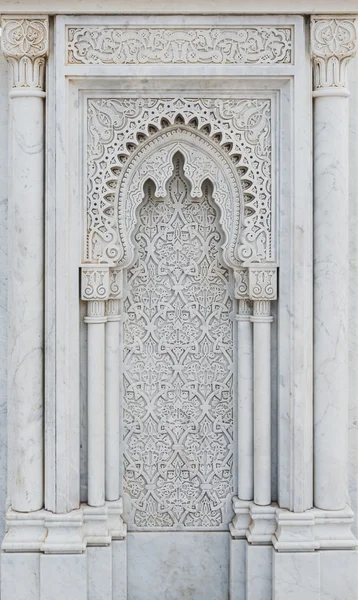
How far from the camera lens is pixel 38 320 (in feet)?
10.1

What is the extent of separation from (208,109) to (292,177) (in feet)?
1.46

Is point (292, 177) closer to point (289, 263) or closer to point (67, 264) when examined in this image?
point (289, 263)

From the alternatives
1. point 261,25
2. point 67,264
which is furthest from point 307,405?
point 261,25

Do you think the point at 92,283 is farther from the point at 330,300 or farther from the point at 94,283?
the point at 330,300

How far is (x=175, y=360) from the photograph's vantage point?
328 centimetres

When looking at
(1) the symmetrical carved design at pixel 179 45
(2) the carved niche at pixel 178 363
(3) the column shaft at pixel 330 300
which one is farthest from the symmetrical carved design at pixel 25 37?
(3) the column shaft at pixel 330 300

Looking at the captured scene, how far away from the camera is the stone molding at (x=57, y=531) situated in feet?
9.97

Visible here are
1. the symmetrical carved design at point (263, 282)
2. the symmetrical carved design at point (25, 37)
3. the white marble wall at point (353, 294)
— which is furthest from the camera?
the white marble wall at point (353, 294)

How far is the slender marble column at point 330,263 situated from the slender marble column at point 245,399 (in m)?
0.28

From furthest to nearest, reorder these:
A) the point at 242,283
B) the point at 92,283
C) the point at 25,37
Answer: the point at 242,283, the point at 92,283, the point at 25,37

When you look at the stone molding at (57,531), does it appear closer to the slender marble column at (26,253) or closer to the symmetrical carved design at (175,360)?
the slender marble column at (26,253)

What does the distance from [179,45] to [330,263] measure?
107cm

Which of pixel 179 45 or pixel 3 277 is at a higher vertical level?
pixel 179 45

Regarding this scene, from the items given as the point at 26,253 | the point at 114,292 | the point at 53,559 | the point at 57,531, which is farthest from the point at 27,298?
the point at 53,559
